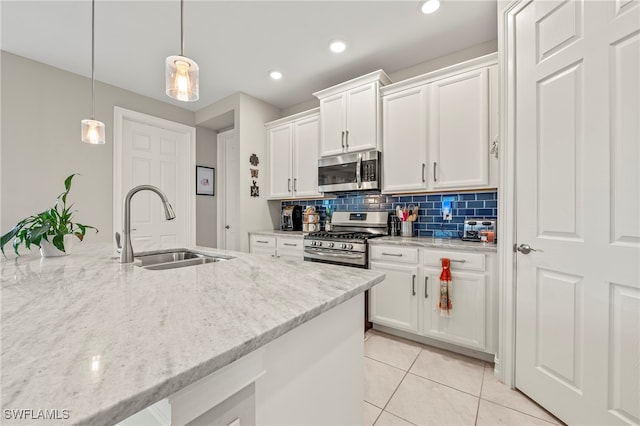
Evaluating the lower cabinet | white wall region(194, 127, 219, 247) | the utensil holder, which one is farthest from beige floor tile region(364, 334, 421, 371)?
white wall region(194, 127, 219, 247)

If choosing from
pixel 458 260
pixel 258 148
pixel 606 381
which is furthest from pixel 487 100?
pixel 258 148

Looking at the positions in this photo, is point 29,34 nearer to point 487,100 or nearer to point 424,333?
point 487,100

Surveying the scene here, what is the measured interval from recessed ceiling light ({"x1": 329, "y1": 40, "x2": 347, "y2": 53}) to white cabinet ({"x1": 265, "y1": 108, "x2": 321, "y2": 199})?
785 mm

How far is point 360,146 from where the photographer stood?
283cm

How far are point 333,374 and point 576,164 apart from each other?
158cm

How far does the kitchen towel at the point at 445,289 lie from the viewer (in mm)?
2088

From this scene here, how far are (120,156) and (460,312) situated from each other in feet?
13.1

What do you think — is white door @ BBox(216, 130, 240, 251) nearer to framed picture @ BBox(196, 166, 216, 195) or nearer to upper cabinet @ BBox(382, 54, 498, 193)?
framed picture @ BBox(196, 166, 216, 195)

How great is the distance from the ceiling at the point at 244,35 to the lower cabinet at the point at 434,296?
1885 mm

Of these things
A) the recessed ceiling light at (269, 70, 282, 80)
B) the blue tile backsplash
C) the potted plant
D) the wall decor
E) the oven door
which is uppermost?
the recessed ceiling light at (269, 70, 282, 80)

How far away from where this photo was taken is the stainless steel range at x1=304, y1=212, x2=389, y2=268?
8.36 ft

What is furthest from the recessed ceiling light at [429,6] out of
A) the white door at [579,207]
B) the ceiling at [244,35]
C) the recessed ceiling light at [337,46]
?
the recessed ceiling light at [337,46]

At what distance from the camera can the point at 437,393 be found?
67.6 inches

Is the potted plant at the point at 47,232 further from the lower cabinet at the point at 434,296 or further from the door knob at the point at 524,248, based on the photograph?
the door knob at the point at 524,248
